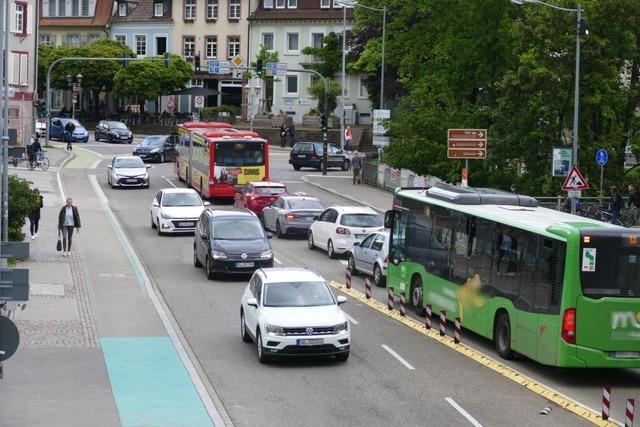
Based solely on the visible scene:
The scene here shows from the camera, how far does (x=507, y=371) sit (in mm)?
21438

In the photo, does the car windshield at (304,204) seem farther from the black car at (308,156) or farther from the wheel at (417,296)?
the black car at (308,156)

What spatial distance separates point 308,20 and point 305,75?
440 centimetres

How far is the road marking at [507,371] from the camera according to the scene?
1839 centimetres

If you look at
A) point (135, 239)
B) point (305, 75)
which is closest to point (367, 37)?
point (305, 75)

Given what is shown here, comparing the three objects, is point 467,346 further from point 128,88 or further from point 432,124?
point 128,88

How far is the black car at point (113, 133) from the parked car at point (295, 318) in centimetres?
6713

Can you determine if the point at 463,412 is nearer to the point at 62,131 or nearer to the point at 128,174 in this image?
the point at 128,174

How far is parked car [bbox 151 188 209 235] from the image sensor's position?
41781 millimetres

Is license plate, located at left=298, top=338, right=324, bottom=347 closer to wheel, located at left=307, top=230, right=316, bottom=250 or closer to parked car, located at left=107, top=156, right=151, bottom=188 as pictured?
wheel, located at left=307, top=230, right=316, bottom=250

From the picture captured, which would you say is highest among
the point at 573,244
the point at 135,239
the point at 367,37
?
the point at 367,37

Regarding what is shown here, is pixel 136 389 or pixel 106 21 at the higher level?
pixel 106 21

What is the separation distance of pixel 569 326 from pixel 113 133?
71613 millimetres

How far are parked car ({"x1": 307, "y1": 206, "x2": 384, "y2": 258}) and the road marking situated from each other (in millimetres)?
7624

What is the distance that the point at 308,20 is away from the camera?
327 ft
